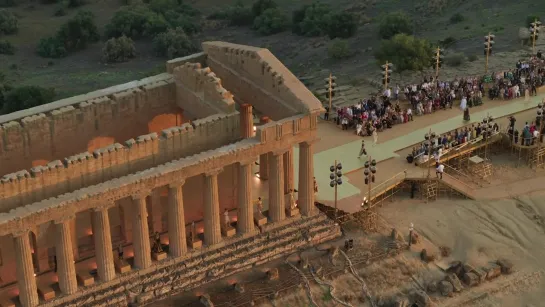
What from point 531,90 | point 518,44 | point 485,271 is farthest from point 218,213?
A: point 518,44

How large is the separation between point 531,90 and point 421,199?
19.5m

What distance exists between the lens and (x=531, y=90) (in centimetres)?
8062

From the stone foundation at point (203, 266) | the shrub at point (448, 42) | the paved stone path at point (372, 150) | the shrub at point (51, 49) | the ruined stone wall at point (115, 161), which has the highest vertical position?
the ruined stone wall at point (115, 161)

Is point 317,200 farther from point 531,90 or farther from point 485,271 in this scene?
point 531,90

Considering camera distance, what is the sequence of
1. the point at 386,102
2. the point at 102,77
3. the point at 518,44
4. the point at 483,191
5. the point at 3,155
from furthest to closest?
the point at 102,77 → the point at 518,44 → the point at 386,102 → the point at 483,191 → the point at 3,155

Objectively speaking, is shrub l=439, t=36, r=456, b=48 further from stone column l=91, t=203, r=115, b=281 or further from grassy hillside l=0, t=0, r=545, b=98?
stone column l=91, t=203, r=115, b=281

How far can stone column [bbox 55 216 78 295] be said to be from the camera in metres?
51.2

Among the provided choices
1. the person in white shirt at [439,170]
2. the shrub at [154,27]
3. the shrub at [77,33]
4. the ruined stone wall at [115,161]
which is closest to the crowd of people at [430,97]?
the person in white shirt at [439,170]

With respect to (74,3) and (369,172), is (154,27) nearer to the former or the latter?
(74,3)

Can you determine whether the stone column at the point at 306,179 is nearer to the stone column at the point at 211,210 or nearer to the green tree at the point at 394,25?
the stone column at the point at 211,210

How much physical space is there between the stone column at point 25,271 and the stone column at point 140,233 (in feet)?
19.1

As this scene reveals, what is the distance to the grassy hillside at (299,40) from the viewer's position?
342ft

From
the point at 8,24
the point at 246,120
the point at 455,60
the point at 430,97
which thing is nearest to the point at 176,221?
the point at 246,120

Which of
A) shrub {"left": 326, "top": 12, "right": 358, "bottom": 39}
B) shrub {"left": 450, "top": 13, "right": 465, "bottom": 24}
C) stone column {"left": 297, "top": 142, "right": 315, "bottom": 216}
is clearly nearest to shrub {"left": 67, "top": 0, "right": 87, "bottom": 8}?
shrub {"left": 326, "top": 12, "right": 358, "bottom": 39}
